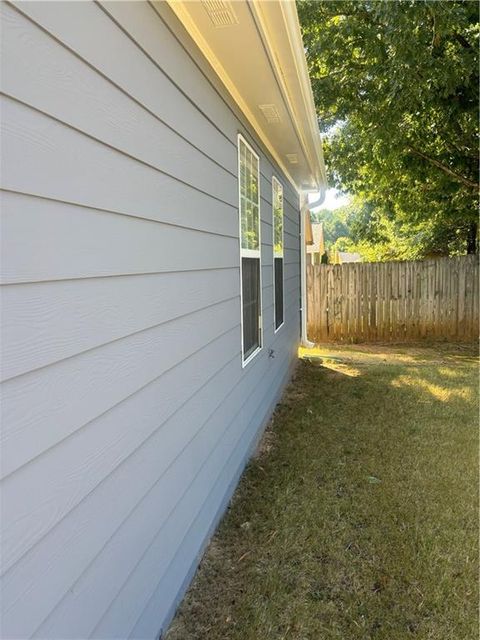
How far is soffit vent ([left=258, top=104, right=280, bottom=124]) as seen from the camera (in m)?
3.44

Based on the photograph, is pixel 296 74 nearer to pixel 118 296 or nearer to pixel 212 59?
pixel 212 59

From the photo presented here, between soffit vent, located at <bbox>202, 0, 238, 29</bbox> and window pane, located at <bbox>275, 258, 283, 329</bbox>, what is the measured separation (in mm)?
3176

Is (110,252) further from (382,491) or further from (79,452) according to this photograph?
(382,491)

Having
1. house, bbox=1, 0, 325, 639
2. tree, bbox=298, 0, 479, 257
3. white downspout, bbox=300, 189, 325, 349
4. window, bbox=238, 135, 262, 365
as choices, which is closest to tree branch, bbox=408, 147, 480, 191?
tree, bbox=298, 0, 479, 257

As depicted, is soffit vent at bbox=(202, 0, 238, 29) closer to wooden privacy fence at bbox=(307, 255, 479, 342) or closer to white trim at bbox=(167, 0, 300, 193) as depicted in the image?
white trim at bbox=(167, 0, 300, 193)

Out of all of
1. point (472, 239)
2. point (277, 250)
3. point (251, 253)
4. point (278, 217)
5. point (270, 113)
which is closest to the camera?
point (270, 113)

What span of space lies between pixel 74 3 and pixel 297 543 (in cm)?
255

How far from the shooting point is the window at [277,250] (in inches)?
199

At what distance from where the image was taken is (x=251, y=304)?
3.83m

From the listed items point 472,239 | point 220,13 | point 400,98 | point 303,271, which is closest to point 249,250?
point 220,13

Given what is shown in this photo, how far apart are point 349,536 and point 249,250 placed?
85.0 inches

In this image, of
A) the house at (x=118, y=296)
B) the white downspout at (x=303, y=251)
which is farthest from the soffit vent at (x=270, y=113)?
the white downspout at (x=303, y=251)

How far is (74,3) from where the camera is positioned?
1.25 m

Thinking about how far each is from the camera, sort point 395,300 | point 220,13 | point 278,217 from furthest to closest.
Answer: point 395,300 → point 278,217 → point 220,13
